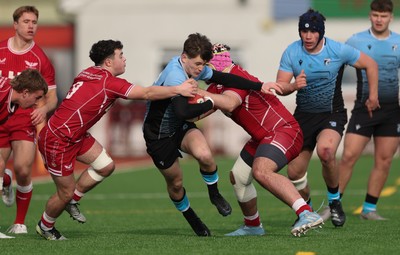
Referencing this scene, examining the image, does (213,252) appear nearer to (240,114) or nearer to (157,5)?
(240,114)

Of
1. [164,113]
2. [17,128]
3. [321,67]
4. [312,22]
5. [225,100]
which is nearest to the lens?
[225,100]

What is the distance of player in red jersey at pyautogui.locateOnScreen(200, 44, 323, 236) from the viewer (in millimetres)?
10164

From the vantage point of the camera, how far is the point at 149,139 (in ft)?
35.1

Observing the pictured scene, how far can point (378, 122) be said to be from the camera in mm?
12969

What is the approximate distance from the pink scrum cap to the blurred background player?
36 cm

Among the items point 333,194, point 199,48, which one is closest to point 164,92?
point 199,48

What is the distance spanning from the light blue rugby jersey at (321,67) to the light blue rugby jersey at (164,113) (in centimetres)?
139

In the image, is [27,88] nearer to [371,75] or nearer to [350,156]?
[371,75]

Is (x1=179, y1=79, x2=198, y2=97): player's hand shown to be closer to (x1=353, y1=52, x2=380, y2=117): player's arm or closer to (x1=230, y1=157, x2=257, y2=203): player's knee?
(x1=230, y1=157, x2=257, y2=203): player's knee

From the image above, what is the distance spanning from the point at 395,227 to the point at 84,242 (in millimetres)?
3310

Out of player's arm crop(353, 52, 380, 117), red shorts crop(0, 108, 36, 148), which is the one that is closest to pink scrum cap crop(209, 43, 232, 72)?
player's arm crop(353, 52, 380, 117)

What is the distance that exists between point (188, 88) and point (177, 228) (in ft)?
7.97

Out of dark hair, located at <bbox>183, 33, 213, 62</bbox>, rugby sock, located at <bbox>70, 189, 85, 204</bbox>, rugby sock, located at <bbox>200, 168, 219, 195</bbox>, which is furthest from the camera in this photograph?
rugby sock, located at <bbox>70, 189, 85, 204</bbox>

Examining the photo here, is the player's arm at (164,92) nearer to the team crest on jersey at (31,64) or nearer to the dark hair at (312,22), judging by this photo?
the dark hair at (312,22)
